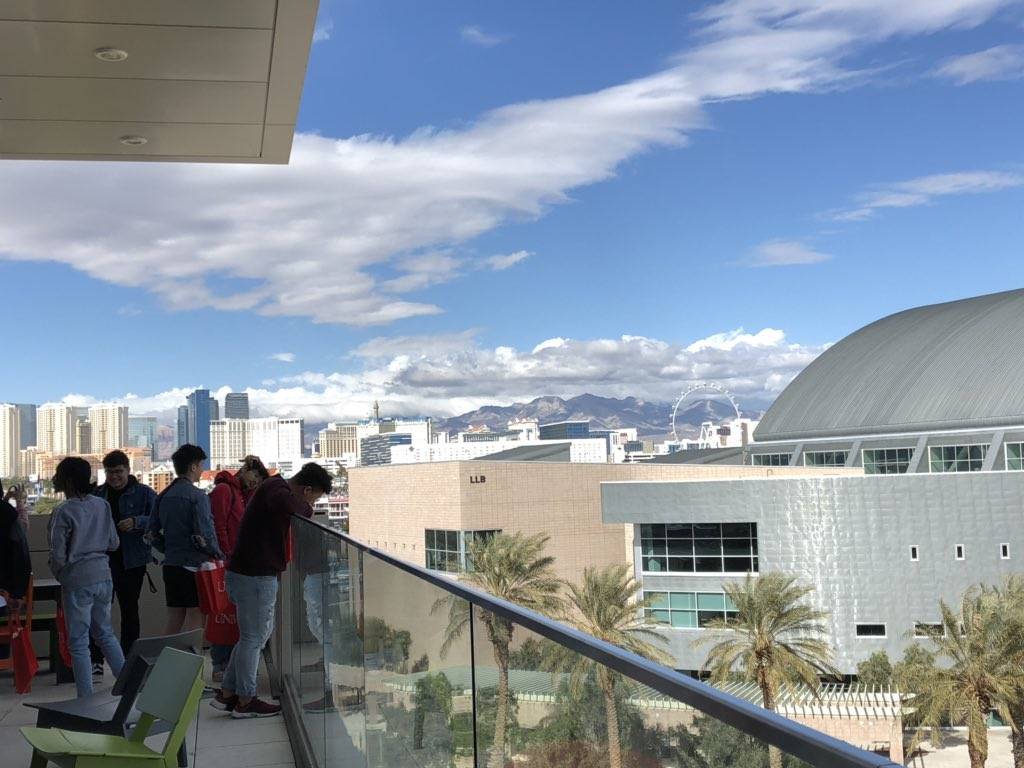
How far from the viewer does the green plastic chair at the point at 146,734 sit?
3992 mm

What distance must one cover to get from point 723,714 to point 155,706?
362 centimetres

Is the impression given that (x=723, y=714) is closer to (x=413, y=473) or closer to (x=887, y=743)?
(x=887, y=743)

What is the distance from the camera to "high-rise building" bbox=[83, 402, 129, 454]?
501 ft

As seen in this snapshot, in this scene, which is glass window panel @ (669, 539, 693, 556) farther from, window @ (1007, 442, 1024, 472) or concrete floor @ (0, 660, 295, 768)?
concrete floor @ (0, 660, 295, 768)

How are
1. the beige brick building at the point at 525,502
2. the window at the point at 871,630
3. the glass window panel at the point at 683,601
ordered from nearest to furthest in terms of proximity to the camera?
the window at the point at 871,630
the glass window panel at the point at 683,601
the beige brick building at the point at 525,502

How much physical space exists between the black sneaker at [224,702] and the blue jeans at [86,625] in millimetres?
773

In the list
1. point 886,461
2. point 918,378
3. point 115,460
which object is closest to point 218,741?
point 115,460

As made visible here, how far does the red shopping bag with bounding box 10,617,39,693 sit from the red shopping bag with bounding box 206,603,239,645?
54.2 inches

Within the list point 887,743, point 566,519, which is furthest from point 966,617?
point 566,519

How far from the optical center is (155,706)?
424 centimetres

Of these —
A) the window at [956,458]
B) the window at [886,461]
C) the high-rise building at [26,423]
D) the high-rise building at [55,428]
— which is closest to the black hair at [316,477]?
the window at [956,458]

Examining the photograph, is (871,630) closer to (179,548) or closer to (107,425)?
(179,548)

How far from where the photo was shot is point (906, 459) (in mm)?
64375

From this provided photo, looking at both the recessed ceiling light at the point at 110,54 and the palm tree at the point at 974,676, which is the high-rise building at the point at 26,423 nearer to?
the palm tree at the point at 974,676
